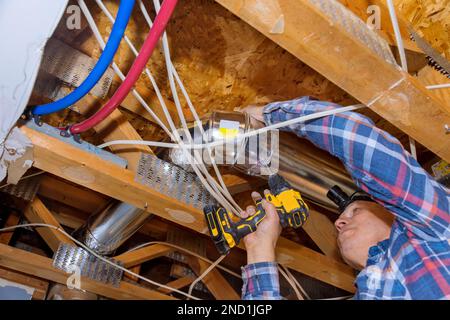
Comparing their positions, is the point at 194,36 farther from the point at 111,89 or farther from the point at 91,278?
the point at 91,278

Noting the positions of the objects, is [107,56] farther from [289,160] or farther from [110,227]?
[110,227]

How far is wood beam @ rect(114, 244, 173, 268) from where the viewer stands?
5.34 feet

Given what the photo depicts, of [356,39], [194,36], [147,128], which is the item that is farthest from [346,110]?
[147,128]

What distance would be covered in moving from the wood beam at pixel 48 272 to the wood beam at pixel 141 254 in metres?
0.09

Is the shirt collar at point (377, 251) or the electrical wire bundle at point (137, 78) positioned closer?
the electrical wire bundle at point (137, 78)

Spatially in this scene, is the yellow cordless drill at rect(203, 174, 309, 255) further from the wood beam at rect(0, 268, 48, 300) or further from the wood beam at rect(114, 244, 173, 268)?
the wood beam at rect(0, 268, 48, 300)

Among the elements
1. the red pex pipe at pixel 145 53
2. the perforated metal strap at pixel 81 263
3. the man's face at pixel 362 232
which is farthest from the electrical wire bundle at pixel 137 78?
the perforated metal strap at pixel 81 263

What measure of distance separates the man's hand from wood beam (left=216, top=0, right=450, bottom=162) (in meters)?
0.40

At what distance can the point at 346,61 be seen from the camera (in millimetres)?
723

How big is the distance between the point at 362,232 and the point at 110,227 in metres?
0.91

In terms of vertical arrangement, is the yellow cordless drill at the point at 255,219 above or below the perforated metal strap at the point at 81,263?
below

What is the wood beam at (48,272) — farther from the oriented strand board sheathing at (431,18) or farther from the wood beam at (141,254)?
the oriented strand board sheathing at (431,18)

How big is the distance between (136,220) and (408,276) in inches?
37.4

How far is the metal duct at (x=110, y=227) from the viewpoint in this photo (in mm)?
1418
